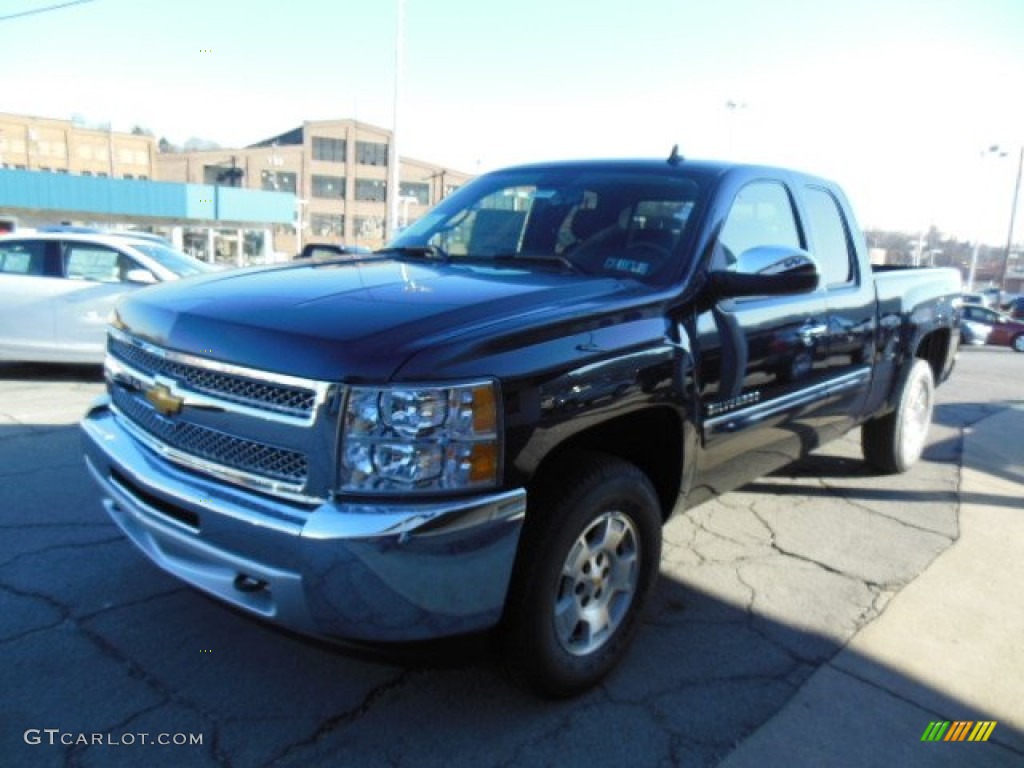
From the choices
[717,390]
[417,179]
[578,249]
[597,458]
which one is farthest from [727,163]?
[417,179]

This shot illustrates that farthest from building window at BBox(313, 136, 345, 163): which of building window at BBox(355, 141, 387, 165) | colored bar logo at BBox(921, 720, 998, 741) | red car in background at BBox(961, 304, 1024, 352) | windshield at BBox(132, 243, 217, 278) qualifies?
colored bar logo at BBox(921, 720, 998, 741)

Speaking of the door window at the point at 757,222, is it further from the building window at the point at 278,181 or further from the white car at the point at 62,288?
the building window at the point at 278,181

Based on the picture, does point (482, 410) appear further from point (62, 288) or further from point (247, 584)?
point (62, 288)

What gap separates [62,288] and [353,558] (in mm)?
7330

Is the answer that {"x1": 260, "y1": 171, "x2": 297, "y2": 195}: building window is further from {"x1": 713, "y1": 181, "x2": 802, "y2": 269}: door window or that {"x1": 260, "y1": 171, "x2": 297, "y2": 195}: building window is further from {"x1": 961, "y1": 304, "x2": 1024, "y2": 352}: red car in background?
{"x1": 713, "y1": 181, "x2": 802, "y2": 269}: door window

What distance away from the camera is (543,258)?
3170 mm

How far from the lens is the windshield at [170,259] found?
8.16 metres

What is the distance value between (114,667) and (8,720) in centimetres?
35

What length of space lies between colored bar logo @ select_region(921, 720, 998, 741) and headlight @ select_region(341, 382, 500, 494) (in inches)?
74.0

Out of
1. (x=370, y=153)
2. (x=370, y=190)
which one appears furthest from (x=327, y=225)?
(x=370, y=153)

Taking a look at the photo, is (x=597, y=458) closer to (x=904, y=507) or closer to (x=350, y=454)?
(x=350, y=454)

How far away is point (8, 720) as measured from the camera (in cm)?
234

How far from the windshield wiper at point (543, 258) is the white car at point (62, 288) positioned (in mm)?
5635

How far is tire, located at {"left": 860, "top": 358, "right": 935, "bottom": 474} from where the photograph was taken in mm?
5176
